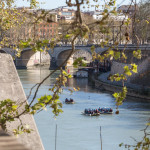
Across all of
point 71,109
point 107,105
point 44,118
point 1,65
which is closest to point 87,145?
point 44,118

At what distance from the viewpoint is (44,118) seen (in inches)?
494

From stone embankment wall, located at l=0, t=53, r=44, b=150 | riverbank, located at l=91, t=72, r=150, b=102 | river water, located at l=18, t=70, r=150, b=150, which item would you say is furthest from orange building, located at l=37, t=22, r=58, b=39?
riverbank, located at l=91, t=72, r=150, b=102

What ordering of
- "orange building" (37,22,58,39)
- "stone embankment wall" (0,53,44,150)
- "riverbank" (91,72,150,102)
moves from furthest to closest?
"riverbank" (91,72,150,102), "orange building" (37,22,58,39), "stone embankment wall" (0,53,44,150)

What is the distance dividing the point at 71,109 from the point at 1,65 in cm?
1270

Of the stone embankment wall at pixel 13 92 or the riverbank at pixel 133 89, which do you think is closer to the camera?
the stone embankment wall at pixel 13 92

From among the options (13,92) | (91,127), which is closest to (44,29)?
(91,127)

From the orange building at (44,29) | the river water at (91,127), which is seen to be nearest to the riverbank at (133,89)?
the river water at (91,127)

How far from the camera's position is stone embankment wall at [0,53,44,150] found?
6.30ft

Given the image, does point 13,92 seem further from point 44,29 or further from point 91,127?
point 91,127

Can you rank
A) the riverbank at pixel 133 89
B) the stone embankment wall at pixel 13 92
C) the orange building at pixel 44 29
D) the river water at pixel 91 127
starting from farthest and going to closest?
1. the riverbank at pixel 133 89
2. the river water at pixel 91 127
3. the orange building at pixel 44 29
4. the stone embankment wall at pixel 13 92

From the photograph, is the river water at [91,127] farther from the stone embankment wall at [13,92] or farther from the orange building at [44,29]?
the stone embankment wall at [13,92]

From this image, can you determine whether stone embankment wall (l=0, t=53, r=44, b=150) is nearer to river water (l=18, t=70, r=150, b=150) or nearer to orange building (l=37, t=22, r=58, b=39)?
orange building (l=37, t=22, r=58, b=39)

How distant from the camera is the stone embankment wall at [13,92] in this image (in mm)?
1919

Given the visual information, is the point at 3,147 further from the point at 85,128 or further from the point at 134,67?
the point at 85,128
